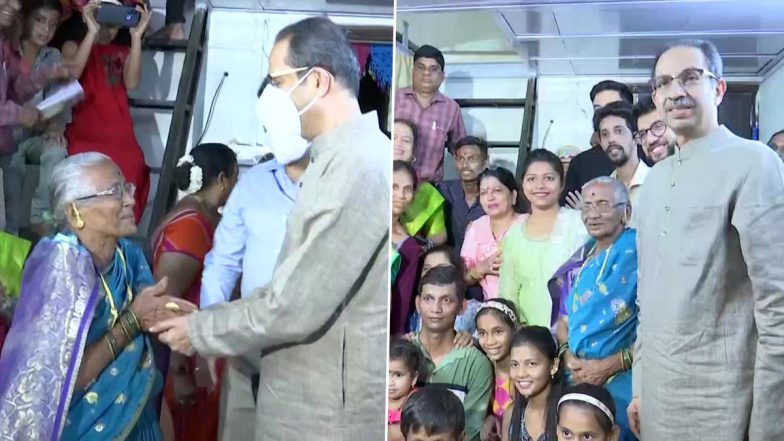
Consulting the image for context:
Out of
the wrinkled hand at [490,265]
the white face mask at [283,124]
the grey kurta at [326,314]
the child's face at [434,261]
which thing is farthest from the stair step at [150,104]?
the wrinkled hand at [490,265]

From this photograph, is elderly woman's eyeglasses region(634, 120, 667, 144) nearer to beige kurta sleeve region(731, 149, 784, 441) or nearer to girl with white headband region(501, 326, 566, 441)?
beige kurta sleeve region(731, 149, 784, 441)

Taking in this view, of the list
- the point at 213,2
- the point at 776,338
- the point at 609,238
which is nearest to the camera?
the point at 776,338

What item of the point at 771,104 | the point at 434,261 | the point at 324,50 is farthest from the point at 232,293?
the point at 771,104

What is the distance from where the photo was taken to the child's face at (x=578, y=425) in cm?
181

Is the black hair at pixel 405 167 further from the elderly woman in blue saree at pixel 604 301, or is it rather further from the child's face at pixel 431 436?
the child's face at pixel 431 436

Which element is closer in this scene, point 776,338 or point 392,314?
point 776,338

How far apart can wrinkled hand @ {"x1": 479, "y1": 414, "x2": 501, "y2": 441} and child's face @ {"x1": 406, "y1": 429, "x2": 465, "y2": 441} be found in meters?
0.04

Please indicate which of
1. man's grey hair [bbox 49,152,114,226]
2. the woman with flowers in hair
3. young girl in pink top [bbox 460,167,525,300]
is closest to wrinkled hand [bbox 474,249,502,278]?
young girl in pink top [bbox 460,167,525,300]

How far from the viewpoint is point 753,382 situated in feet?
5.59

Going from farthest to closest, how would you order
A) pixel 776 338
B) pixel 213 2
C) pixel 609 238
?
pixel 213 2 → pixel 609 238 → pixel 776 338

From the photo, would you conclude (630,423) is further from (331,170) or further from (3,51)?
(3,51)

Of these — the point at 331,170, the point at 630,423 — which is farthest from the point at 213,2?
the point at 630,423

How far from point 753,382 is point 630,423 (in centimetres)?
24

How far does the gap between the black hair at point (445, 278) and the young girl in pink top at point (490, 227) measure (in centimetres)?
2
